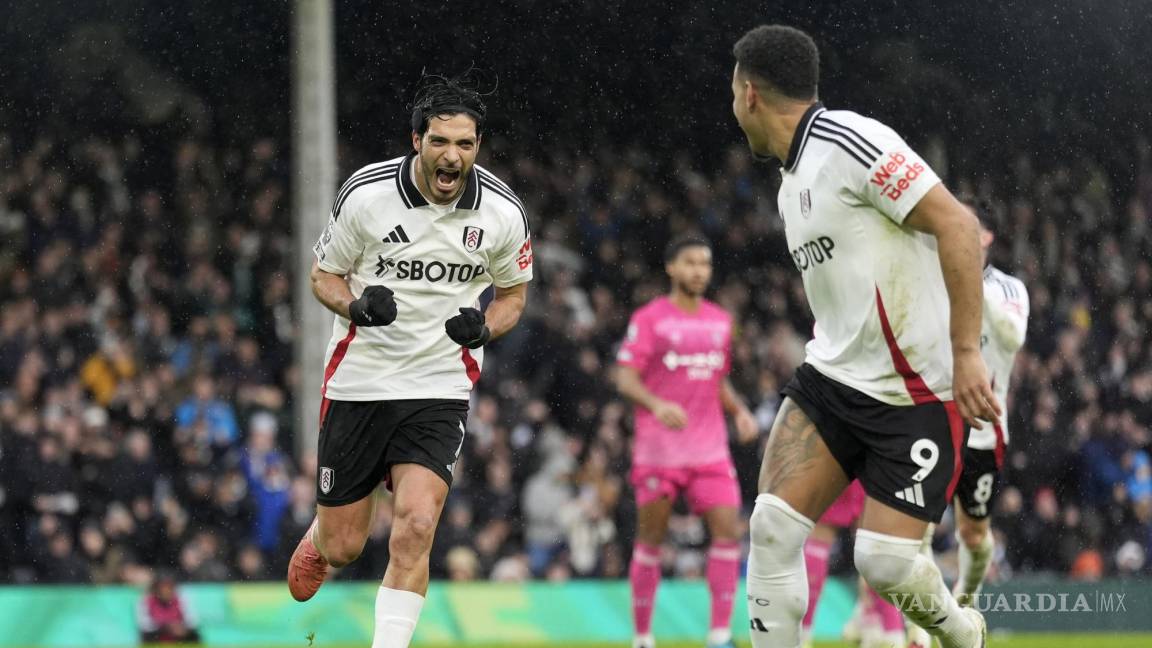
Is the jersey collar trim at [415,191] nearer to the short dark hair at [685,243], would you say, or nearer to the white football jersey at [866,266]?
the white football jersey at [866,266]

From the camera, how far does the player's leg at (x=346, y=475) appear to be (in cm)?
677

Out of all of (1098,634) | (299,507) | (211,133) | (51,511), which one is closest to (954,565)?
(1098,634)

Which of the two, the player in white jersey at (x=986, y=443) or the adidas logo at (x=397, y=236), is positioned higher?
the adidas logo at (x=397, y=236)

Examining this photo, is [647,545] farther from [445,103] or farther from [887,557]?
[887,557]

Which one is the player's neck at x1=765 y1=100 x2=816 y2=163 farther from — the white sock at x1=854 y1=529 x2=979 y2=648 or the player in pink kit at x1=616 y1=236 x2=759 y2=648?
the player in pink kit at x1=616 y1=236 x2=759 y2=648

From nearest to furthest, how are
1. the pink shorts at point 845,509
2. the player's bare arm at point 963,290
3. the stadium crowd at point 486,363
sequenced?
1. the player's bare arm at point 963,290
2. the pink shorts at point 845,509
3. the stadium crowd at point 486,363

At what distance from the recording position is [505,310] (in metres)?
6.90

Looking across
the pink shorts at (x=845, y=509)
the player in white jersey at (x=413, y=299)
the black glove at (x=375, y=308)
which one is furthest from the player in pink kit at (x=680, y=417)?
the black glove at (x=375, y=308)

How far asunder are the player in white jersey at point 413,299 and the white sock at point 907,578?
1.63 meters

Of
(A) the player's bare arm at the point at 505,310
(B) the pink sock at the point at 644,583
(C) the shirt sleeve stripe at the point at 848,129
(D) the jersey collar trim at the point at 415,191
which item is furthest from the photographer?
(B) the pink sock at the point at 644,583

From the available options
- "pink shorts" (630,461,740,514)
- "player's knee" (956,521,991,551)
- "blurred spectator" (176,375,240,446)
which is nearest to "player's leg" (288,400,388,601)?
"player's knee" (956,521,991,551)

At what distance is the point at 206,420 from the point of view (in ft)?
50.1

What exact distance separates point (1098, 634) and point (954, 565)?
11.7ft

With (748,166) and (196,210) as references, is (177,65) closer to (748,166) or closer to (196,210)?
(196,210)
